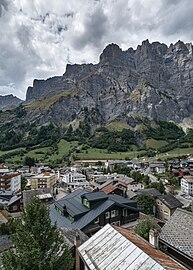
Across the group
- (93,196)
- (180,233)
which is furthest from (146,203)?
(180,233)

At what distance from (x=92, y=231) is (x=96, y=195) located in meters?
5.16

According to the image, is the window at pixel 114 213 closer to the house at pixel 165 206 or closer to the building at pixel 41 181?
the house at pixel 165 206

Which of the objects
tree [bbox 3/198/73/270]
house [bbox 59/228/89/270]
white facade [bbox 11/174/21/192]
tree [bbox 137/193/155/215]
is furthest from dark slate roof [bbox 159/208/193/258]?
white facade [bbox 11/174/21/192]

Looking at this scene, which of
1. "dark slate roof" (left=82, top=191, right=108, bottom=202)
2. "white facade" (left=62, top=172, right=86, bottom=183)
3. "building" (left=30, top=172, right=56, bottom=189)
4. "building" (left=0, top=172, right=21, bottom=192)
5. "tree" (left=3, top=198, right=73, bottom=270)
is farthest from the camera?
"white facade" (left=62, top=172, right=86, bottom=183)

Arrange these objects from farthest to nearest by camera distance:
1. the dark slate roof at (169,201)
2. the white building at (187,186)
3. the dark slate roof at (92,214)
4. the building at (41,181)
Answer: the building at (41,181), the white building at (187,186), the dark slate roof at (169,201), the dark slate roof at (92,214)

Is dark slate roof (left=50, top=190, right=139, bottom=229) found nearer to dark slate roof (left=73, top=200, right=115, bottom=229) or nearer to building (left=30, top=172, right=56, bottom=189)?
dark slate roof (left=73, top=200, right=115, bottom=229)

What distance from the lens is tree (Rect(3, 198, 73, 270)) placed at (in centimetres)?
1058

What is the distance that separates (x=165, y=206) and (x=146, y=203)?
497 cm

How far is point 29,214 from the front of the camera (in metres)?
Result: 11.7

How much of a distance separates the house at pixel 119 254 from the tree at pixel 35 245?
1738 millimetres

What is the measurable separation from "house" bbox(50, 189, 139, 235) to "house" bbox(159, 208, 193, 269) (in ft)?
41.5

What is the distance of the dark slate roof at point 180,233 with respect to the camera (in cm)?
1378

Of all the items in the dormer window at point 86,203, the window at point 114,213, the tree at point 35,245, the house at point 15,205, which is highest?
the tree at point 35,245

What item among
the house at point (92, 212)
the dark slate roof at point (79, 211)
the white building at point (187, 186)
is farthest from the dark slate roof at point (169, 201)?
the white building at point (187, 186)
